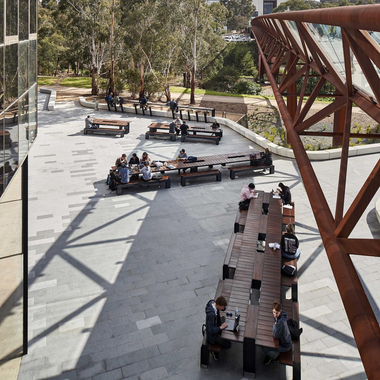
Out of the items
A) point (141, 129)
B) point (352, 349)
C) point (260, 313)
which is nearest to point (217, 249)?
point (260, 313)

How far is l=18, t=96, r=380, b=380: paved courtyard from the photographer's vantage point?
6535 millimetres

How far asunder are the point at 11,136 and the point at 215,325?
423cm

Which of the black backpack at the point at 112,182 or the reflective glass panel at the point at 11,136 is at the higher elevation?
the reflective glass panel at the point at 11,136

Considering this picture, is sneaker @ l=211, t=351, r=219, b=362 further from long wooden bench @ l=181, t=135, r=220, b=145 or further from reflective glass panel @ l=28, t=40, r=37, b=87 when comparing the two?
long wooden bench @ l=181, t=135, r=220, b=145

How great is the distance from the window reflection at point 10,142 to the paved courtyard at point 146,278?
3.31 m

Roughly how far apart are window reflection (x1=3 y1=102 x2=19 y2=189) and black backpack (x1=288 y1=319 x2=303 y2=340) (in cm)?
475

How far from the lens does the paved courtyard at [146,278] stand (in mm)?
6535

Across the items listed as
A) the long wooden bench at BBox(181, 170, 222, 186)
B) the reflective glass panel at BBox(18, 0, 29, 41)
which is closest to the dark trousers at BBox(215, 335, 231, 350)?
the reflective glass panel at BBox(18, 0, 29, 41)

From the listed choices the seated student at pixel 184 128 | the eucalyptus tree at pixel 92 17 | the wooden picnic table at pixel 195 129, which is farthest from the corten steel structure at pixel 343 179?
the eucalyptus tree at pixel 92 17

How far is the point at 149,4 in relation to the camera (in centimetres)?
3067

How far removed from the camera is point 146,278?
29.4ft

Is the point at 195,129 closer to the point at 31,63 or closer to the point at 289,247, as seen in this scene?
the point at 289,247

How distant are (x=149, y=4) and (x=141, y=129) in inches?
517

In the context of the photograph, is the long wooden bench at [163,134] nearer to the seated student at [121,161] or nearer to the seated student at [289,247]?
the seated student at [121,161]
